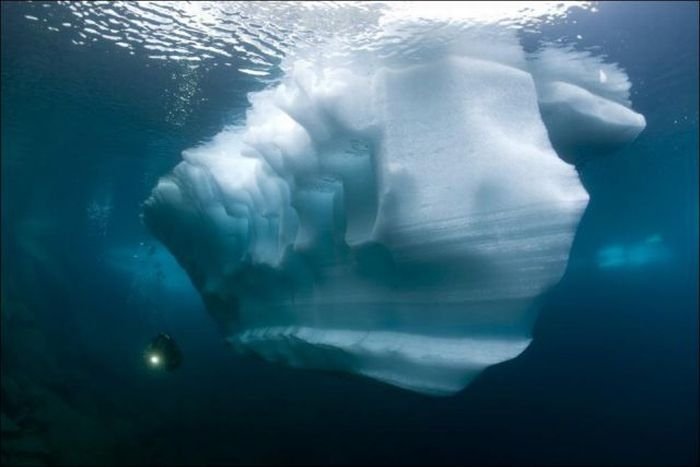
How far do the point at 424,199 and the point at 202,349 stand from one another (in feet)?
86.6

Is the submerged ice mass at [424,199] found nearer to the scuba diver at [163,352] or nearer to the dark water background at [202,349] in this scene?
the dark water background at [202,349]

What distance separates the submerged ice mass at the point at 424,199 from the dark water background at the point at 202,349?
2.46ft

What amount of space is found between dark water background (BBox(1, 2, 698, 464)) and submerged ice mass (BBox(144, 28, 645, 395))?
2.46ft

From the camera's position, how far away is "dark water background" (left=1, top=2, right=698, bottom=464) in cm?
803

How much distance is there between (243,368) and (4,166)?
39.2ft

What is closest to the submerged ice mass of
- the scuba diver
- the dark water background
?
the dark water background

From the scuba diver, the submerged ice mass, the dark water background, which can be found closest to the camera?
the submerged ice mass

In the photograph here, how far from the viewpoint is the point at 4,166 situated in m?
14.2

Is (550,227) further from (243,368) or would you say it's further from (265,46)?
(243,368)

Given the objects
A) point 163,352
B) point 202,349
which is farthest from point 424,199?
point 202,349

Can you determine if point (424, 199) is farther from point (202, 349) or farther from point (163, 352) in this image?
point (202, 349)

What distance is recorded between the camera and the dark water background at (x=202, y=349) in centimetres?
803

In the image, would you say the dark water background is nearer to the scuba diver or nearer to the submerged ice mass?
the submerged ice mass

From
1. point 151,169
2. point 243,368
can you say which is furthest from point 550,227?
point 243,368
